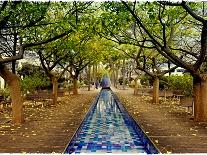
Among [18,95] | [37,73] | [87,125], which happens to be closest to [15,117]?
[18,95]

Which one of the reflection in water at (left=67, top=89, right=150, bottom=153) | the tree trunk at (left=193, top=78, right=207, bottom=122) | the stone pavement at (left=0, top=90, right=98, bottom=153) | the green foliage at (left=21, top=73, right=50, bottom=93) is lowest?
the reflection in water at (left=67, top=89, right=150, bottom=153)

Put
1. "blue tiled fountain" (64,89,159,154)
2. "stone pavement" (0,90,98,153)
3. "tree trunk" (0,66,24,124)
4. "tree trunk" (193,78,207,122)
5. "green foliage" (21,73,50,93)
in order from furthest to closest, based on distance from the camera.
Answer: "green foliage" (21,73,50,93) → "tree trunk" (193,78,207,122) → "tree trunk" (0,66,24,124) → "blue tiled fountain" (64,89,159,154) → "stone pavement" (0,90,98,153)

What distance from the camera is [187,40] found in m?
29.8

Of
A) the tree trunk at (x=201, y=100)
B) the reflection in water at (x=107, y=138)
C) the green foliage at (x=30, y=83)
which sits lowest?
the reflection in water at (x=107, y=138)

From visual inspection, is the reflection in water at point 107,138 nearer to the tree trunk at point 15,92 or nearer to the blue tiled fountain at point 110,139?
the blue tiled fountain at point 110,139

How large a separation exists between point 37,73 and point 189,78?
14232mm

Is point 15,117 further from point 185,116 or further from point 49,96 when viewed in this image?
point 49,96

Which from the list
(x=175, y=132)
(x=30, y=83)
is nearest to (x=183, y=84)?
(x=30, y=83)

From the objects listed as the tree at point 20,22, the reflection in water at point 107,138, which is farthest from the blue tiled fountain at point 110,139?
the tree at point 20,22

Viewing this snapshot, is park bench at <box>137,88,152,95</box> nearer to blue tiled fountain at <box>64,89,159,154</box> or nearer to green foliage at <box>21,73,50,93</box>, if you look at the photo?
green foliage at <box>21,73,50,93</box>

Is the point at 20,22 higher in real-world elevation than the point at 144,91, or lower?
higher

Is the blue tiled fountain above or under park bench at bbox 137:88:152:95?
under

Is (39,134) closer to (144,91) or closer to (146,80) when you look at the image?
(144,91)

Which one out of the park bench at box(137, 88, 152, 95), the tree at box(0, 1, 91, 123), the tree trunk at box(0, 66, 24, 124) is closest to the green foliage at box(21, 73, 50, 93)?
the park bench at box(137, 88, 152, 95)
